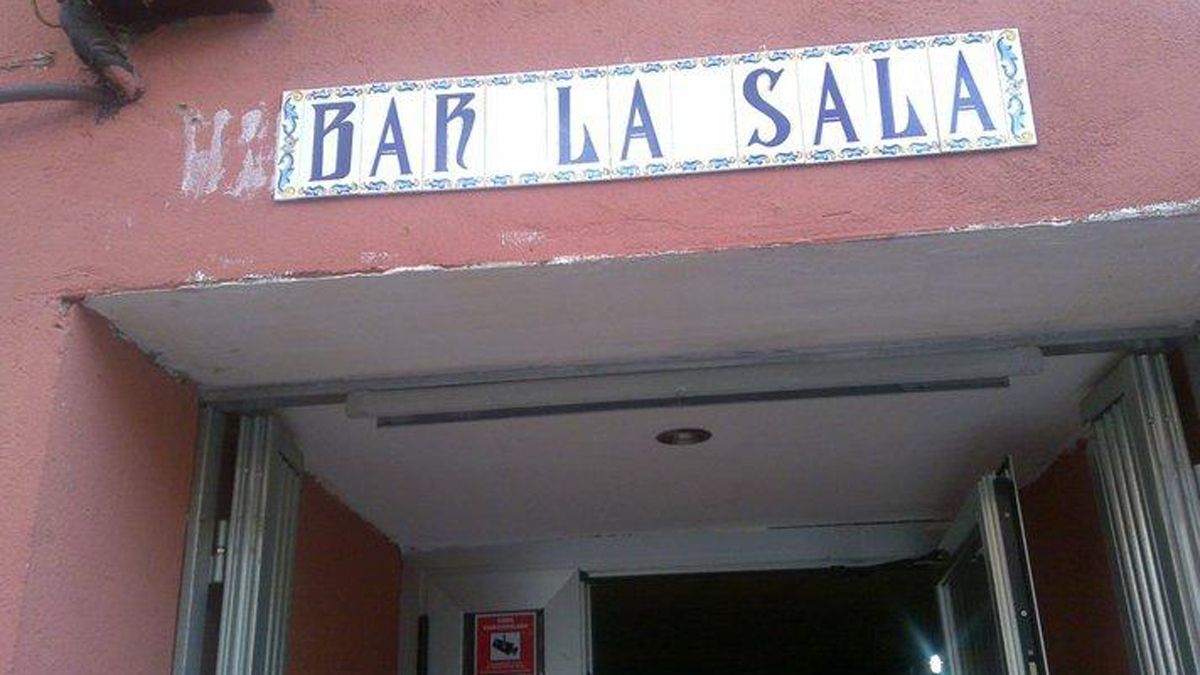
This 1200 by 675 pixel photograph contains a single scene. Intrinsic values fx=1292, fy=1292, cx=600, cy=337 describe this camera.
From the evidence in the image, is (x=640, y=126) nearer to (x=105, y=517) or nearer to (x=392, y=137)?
(x=392, y=137)

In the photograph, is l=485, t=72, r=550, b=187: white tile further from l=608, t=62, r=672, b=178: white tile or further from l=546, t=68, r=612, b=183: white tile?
l=608, t=62, r=672, b=178: white tile

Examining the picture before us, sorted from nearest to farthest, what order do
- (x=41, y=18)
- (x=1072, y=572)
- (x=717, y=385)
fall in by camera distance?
(x=41, y=18), (x=717, y=385), (x=1072, y=572)

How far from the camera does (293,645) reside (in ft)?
14.4

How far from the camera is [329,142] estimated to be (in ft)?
10.8

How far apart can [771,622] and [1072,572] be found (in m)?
4.21

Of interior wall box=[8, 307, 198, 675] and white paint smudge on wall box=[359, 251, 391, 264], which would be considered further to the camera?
white paint smudge on wall box=[359, 251, 391, 264]

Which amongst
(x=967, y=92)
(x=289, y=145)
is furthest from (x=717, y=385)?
(x=289, y=145)

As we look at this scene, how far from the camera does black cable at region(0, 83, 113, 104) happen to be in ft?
10.9

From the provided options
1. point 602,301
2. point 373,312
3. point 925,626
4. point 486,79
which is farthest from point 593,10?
point 925,626

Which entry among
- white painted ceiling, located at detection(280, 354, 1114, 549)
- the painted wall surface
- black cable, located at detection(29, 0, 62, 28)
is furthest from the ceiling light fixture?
black cable, located at detection(29, 0, 62, 28)

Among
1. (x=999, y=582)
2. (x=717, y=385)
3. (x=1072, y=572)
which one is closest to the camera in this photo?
(x=717, y=385)

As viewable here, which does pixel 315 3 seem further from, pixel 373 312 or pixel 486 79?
pixel 373 312

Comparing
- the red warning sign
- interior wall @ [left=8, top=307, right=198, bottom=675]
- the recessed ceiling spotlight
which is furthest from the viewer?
the red warning sign

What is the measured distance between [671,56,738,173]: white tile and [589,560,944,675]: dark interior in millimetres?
2850
